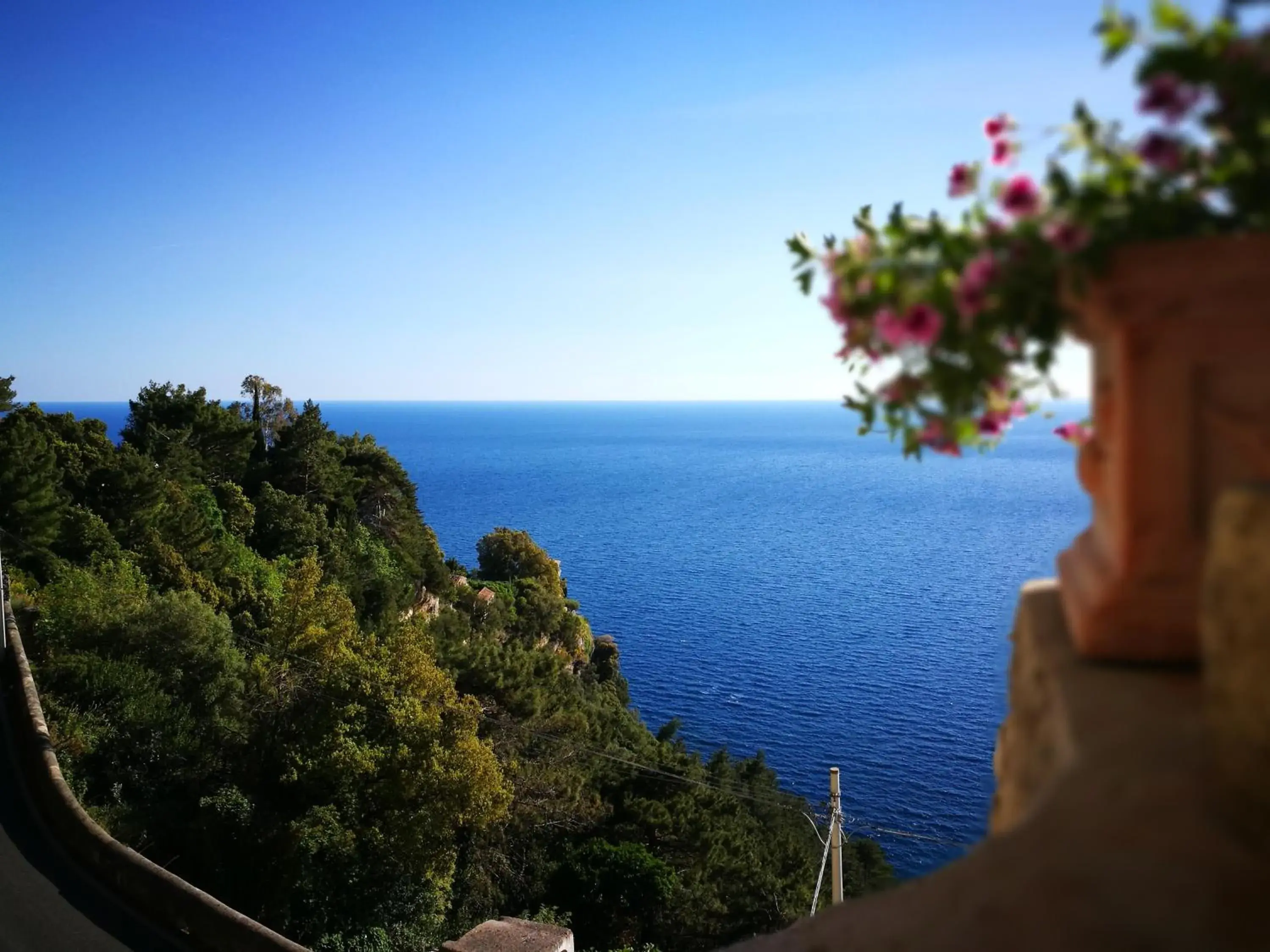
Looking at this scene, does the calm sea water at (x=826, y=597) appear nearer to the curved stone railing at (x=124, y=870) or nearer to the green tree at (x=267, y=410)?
the curved stone railing at (x=124, y=870)

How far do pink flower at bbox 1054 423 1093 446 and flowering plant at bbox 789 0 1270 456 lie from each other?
33 cm

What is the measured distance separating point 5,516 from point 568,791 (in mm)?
14366

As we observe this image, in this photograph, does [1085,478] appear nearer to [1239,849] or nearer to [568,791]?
[1239,849]

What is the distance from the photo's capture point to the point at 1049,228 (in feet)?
6.13

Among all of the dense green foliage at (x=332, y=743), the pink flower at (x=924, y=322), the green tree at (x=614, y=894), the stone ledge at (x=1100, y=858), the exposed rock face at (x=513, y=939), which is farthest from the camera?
the green tree at (x=614, y=894)

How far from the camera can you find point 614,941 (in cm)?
1892

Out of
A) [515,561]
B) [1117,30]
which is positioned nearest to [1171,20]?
[1117,30]

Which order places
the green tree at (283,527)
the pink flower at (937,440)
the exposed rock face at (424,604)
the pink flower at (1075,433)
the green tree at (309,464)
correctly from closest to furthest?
1. the pink flower at (937,440)
2. the pink flower at (1075,433)
3. the green tree at (283,527)
4. the exposed rock face at (424,604)
5. the green tree at (309,464)

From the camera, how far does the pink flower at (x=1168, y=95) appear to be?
179cm

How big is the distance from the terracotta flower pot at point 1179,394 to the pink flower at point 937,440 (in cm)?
37

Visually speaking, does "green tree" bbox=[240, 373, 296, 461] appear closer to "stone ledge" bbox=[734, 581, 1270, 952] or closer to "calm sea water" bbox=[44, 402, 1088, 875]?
"calm sea water" bbox=[44, 402, 1088, 875]

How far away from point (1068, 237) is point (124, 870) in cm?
1075

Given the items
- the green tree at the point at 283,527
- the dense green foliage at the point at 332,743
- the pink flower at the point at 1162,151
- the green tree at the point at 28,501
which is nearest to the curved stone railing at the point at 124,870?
the dense green foliage at the point at 332,743

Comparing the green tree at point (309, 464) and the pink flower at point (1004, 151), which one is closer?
the pink flower at point (1004, 151)
